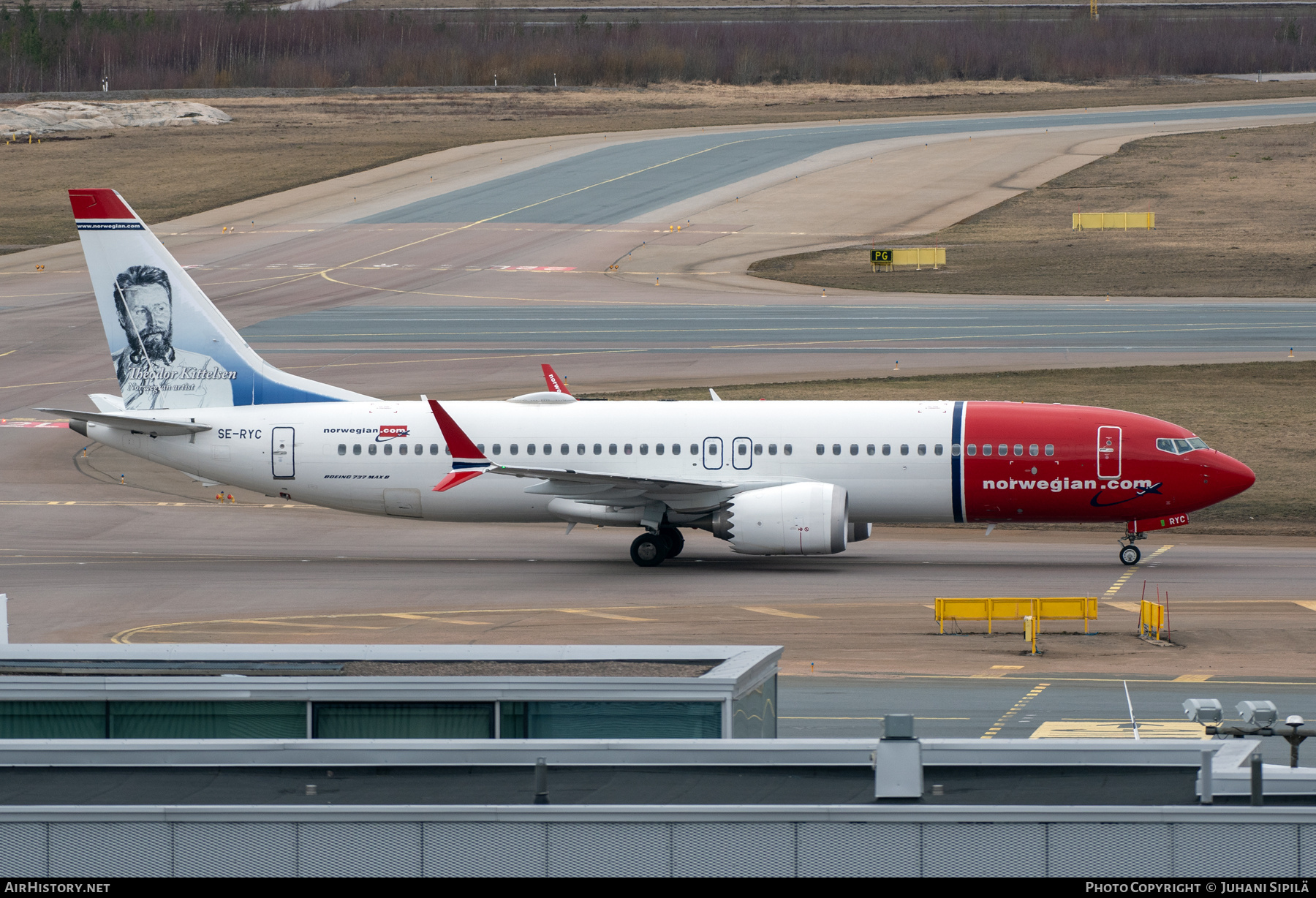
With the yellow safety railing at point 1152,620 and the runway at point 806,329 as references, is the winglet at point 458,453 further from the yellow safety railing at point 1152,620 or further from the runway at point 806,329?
the runway at point 806,329

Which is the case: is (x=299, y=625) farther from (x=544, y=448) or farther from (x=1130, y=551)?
(x=1130, y=551)

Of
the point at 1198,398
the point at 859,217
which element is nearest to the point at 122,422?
the point at 1198,398

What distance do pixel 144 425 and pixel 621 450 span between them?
14.1 metres

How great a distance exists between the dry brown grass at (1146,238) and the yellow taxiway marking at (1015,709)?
66.0 metres

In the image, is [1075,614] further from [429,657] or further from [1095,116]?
[1095,116]

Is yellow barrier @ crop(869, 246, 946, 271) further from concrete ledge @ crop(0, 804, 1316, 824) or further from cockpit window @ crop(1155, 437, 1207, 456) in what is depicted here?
concrete ledge @ crop(0, 804, 1316, 824)

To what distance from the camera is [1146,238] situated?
111500 millimetres

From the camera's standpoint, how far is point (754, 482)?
47.5 metres

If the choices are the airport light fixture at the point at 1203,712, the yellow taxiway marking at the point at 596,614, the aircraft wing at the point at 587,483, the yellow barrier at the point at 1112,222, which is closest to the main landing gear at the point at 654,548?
the aircraft wing at the point at 587,483

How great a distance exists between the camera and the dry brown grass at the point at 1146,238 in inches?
3910

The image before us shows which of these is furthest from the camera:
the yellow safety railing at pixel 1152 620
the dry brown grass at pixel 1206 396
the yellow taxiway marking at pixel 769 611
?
the dry brown grass at pixel 1206 396

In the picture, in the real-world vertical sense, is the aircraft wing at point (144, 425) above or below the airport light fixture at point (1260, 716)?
above

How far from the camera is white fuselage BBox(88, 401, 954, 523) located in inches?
1864

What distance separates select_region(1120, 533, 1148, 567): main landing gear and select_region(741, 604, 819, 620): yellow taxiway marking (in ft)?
36.1
